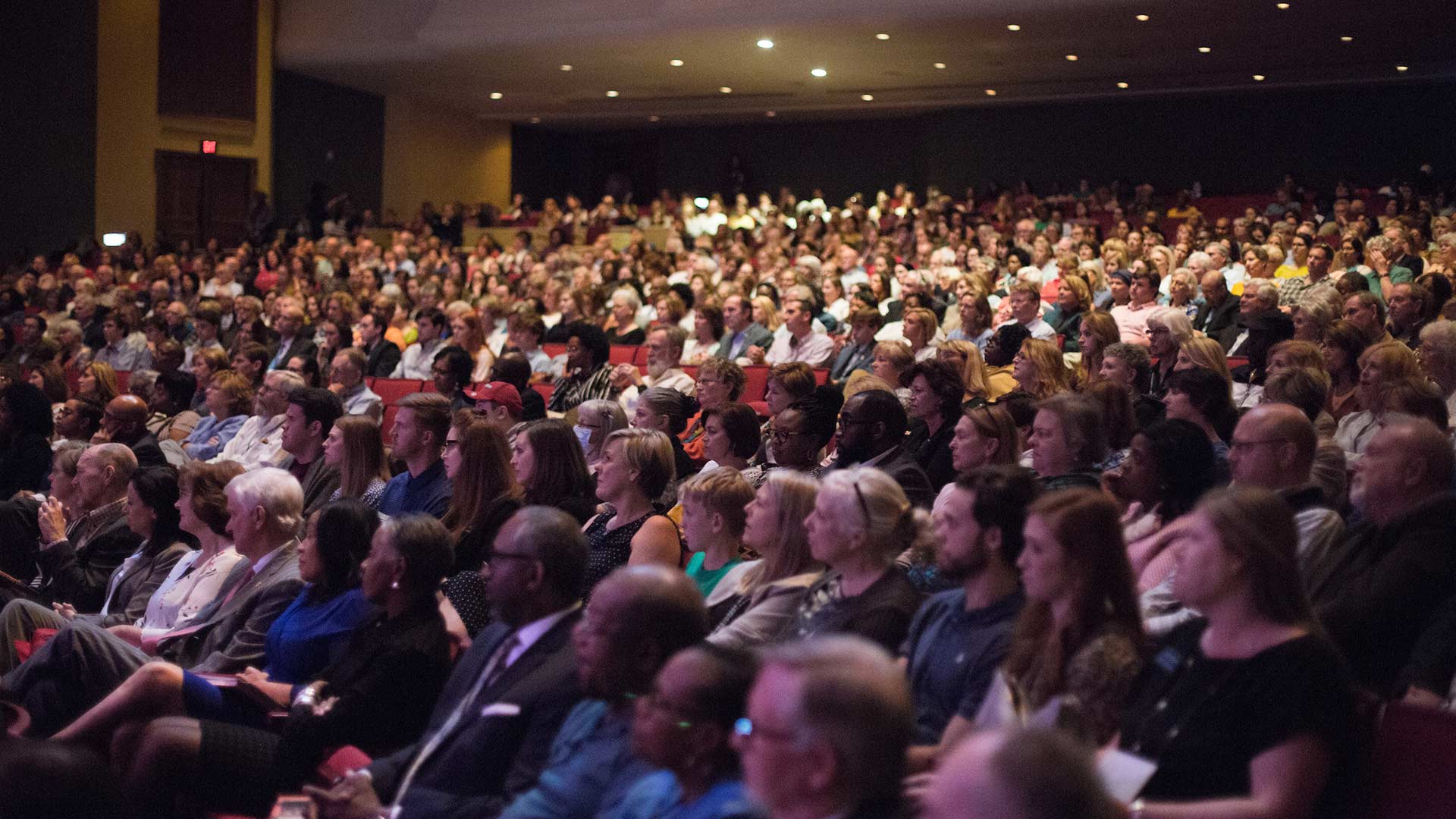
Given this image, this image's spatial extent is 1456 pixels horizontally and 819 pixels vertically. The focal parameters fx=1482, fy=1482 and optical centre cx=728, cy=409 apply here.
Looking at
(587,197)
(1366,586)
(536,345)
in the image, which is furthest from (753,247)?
(1366,586)

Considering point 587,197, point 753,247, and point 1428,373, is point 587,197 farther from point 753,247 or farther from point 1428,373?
point 1428,373

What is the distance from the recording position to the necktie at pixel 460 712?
2666 millimetres

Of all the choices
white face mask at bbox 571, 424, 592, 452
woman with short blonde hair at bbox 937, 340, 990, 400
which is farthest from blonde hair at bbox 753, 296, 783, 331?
woman with short blonde hair at bbox 937, 340, 990, 400

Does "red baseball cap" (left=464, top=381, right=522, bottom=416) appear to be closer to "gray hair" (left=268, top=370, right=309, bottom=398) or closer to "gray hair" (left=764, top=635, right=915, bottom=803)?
"gray hair" (left=268, top=370, right=309, bottom=398)

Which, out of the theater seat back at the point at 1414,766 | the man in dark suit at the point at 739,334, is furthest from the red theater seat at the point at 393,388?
the theater seat back at the point at 1414,766

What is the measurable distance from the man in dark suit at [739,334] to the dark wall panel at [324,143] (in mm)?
10324

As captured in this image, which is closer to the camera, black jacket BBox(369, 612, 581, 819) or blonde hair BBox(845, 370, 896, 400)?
black jacket BBox(369, 612, 581, 819)

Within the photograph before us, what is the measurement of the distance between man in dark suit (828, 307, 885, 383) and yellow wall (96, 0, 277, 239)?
11081mm

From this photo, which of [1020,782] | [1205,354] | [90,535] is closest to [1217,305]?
[1205,354]

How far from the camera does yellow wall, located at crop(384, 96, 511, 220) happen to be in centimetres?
1884

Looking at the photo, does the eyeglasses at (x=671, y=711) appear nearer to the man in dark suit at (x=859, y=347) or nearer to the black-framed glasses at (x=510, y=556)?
the black-framed glasses at (x=510, y=556)

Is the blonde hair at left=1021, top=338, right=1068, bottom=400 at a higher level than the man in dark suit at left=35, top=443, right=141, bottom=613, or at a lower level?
higher

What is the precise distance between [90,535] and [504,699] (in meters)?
2.76

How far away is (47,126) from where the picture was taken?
1548cm
